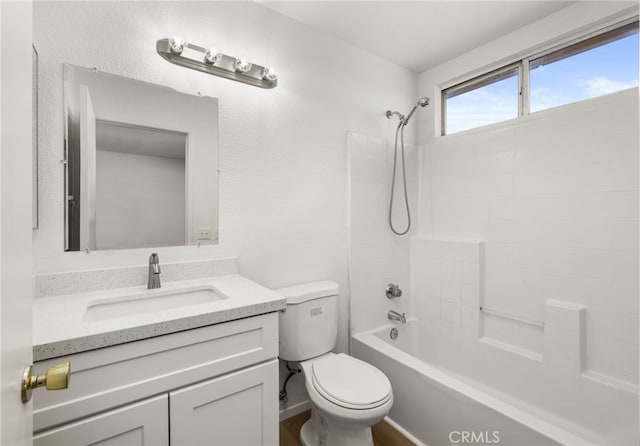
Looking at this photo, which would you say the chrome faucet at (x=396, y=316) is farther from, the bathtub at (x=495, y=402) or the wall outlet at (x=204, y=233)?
the wall outlet at (x=204, y=233)

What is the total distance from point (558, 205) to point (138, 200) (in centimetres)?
225

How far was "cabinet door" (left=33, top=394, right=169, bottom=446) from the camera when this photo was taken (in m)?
0.89

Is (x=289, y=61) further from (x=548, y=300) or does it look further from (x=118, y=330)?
(x=548, y=300)

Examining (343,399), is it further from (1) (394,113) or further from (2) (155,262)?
(1) (394,113)

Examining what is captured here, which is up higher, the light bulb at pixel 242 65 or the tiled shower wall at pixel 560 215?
the light bulb at pixel 242 65

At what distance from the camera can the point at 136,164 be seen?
1.47 metres

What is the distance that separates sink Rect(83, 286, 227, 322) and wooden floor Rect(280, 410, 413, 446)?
975 millimetres

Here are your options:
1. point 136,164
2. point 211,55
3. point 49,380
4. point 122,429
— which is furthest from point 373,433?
point 211,55

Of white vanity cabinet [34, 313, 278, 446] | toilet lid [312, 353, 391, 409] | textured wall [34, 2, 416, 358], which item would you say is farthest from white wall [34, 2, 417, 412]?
white vanity cabinet [34, 313, 278, 446]

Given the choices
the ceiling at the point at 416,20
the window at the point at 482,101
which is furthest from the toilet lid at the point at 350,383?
the ceiling at the point at 416,20

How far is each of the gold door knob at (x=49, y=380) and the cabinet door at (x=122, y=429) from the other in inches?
17.2

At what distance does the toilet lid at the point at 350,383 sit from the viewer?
1404 mm

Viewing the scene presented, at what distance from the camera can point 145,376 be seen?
100 centimetres

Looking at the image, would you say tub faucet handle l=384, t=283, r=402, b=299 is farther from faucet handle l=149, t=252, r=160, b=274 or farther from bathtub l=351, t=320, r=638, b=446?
faucet handle l=149, t=252, r=160, b=274
